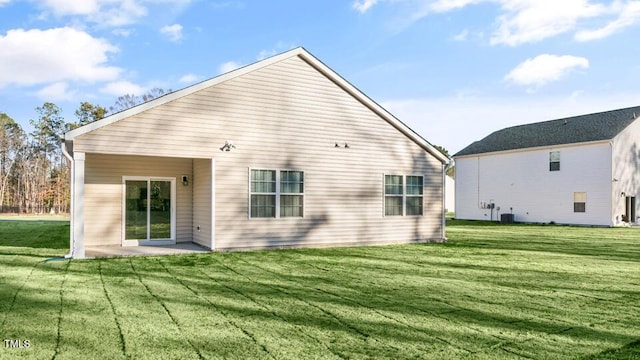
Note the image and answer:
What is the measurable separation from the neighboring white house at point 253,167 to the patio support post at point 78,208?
2 centimetres

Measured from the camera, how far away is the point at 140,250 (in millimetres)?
10656

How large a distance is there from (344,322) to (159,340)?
1863mm

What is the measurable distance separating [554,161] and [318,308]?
79.1 feet

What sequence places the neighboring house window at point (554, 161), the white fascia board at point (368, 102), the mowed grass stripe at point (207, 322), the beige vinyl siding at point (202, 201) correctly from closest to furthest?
the mowed grass stripe at point (207, 322) < the beige vinyl siding at point (202, 201) < the white fascia board at point (368, 102) < the neighboring house window at point (554, 161)

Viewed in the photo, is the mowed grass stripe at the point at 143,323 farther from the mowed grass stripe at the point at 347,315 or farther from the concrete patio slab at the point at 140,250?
the concrete patio slab at the point at 140,250

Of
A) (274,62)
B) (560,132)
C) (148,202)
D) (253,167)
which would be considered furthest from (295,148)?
(560,132)

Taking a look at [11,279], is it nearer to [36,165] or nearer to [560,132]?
[560,132]

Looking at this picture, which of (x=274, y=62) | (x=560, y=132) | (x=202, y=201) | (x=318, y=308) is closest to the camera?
(x=318, y=308)

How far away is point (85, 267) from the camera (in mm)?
8336

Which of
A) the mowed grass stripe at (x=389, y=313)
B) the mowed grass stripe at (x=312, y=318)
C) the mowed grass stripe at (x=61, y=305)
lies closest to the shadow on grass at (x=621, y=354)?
the mowed grass stripe at (x=389, y=313)

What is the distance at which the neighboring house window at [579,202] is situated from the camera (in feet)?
77.8

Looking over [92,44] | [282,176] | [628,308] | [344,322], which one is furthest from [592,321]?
[92,44]

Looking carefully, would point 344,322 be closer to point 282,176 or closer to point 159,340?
point 159,340

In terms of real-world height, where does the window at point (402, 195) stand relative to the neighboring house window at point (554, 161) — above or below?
below
